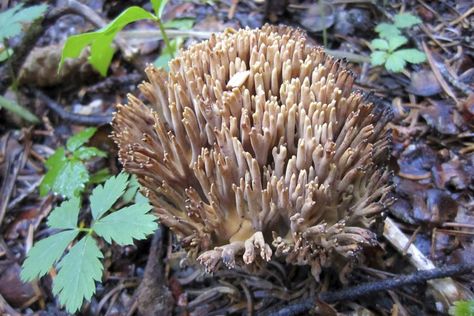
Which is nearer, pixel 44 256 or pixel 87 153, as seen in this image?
pixel 44 256

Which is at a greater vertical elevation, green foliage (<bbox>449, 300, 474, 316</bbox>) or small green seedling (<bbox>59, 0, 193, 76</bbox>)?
small green seedling (<bbox>59, 0, 193, 76</bbox>)

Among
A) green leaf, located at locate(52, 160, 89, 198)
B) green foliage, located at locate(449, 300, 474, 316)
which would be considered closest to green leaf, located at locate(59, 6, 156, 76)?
green leaf, located at locate(52, 160, 89, 198)

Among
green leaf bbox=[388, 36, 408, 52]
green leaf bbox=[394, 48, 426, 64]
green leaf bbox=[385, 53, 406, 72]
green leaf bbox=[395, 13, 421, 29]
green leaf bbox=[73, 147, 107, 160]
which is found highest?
green leaf bbox=[395, 13, 421, 29]

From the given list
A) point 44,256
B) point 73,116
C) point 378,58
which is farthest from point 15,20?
point 378,58

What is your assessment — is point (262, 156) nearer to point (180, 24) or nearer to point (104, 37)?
point (104, 37)

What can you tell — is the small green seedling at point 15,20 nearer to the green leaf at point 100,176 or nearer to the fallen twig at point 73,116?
the fallen twig at point 73,116

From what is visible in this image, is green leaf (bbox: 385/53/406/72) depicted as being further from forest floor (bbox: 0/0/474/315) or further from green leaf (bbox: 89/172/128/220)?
green leaf (bbox: 89/172/128/220)

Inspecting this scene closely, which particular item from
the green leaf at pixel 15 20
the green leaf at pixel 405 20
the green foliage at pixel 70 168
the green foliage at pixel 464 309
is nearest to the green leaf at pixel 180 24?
the green leaf at pixel 15 20
